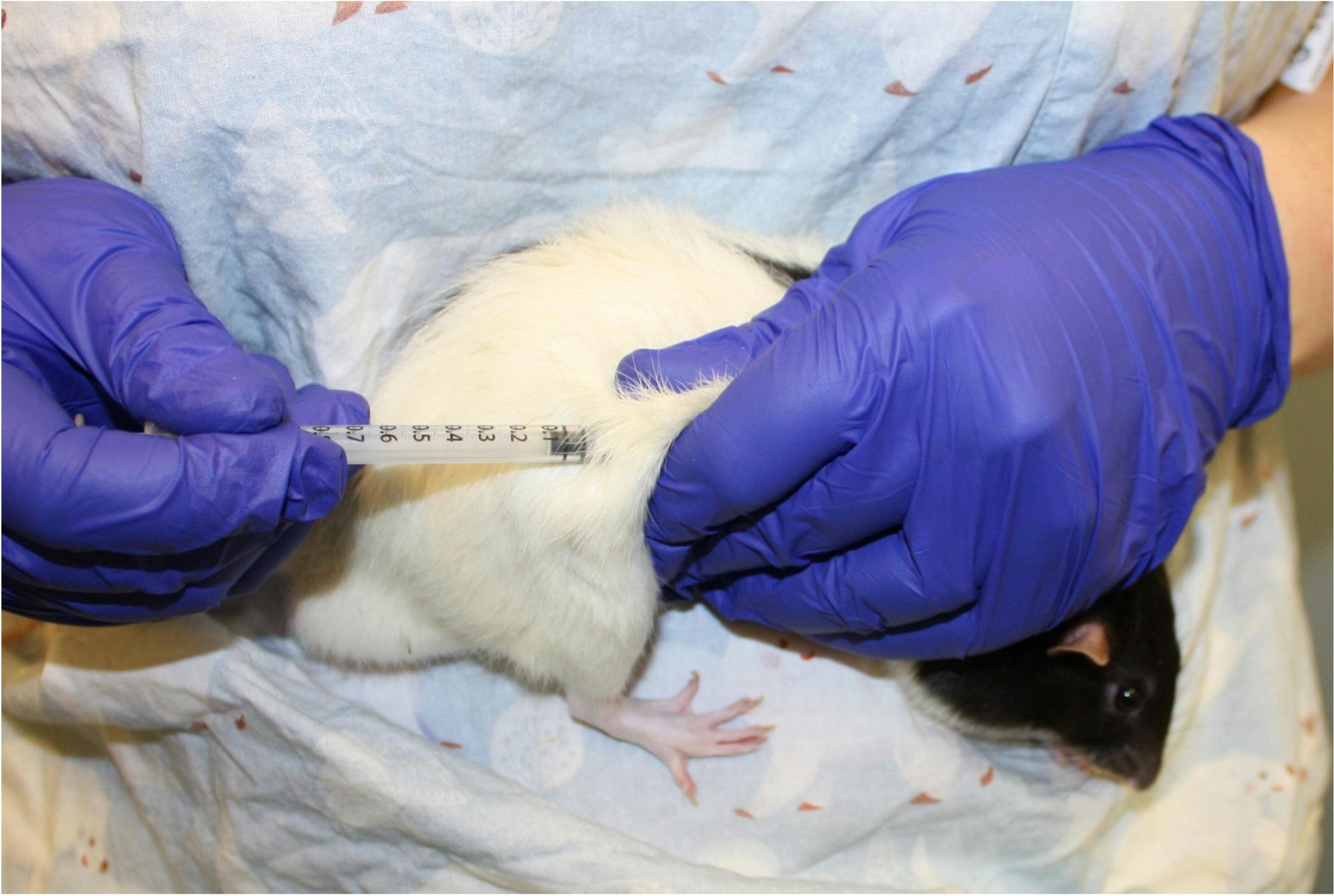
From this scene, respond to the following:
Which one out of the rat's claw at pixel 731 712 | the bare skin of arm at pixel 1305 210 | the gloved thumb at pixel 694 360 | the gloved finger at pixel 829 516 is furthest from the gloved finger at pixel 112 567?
the bare skin of arm at pixel 1305 210

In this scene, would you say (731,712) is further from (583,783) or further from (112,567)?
(112,567)

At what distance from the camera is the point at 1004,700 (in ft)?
4.46

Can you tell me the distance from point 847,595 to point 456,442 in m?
0.50

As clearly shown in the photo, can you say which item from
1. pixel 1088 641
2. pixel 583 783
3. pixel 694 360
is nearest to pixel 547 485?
pixel 694 360

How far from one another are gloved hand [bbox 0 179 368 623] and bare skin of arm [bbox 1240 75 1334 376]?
1294mm

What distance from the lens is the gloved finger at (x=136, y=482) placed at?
826 millimetres

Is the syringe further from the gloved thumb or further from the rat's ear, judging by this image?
the rat's ear

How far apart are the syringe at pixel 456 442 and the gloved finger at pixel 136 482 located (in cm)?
6

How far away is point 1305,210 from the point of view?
1.30 meters

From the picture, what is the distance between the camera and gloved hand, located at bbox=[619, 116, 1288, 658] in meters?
0.94

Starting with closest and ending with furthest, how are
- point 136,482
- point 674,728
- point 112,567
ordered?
point 136,482 → point 112,567 → point 674,728

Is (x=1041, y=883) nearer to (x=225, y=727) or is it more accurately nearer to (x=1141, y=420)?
(x=1141, y=420)

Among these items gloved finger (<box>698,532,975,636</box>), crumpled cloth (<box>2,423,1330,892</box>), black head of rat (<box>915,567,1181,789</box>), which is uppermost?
gloved finger (<box>698,532,975,636</box>)

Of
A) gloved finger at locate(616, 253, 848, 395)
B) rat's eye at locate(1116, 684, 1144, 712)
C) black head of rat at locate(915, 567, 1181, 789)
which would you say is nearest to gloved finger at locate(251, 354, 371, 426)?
gloved finger at locate(616, 253, 848, 395)
